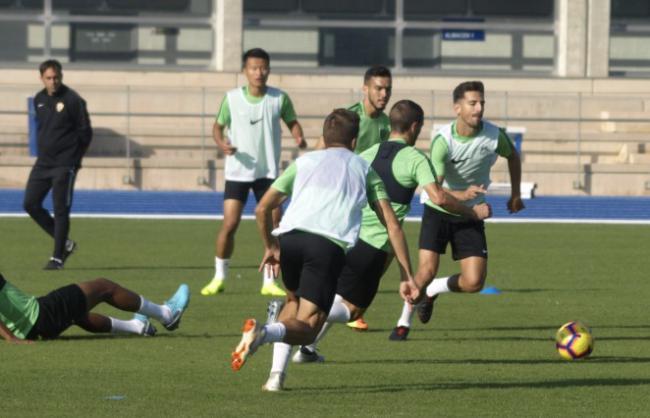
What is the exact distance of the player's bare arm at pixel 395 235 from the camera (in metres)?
8.45

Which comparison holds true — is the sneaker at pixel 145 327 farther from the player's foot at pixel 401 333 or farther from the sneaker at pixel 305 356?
the player's foot at pixel 401 333

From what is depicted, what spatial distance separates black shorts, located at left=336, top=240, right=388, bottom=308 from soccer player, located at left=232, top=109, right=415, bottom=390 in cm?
102

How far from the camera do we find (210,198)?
28234mm

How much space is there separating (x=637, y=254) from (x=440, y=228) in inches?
347

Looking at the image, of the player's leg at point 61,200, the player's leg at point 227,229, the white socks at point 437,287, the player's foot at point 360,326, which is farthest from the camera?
the player's leg at point 61,200

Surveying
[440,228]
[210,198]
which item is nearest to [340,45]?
[210,198]

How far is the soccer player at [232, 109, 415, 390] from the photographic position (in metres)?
8.37

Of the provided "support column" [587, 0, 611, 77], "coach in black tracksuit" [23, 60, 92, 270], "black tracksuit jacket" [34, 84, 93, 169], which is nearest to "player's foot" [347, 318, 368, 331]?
"coach in black tracksuit" [23, 60, 92, 270]

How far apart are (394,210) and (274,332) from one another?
7.33 ft

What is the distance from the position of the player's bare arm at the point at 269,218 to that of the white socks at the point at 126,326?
211 cm

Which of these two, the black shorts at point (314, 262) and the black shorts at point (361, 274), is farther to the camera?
the black shorts at point (361, 274)

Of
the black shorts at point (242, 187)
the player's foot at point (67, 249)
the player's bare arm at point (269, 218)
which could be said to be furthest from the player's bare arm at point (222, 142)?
the player's bare arm at point (269, 218)

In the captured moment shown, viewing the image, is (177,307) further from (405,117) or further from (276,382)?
(276,382)

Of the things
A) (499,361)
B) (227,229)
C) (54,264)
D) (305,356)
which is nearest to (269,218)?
(305,356)
